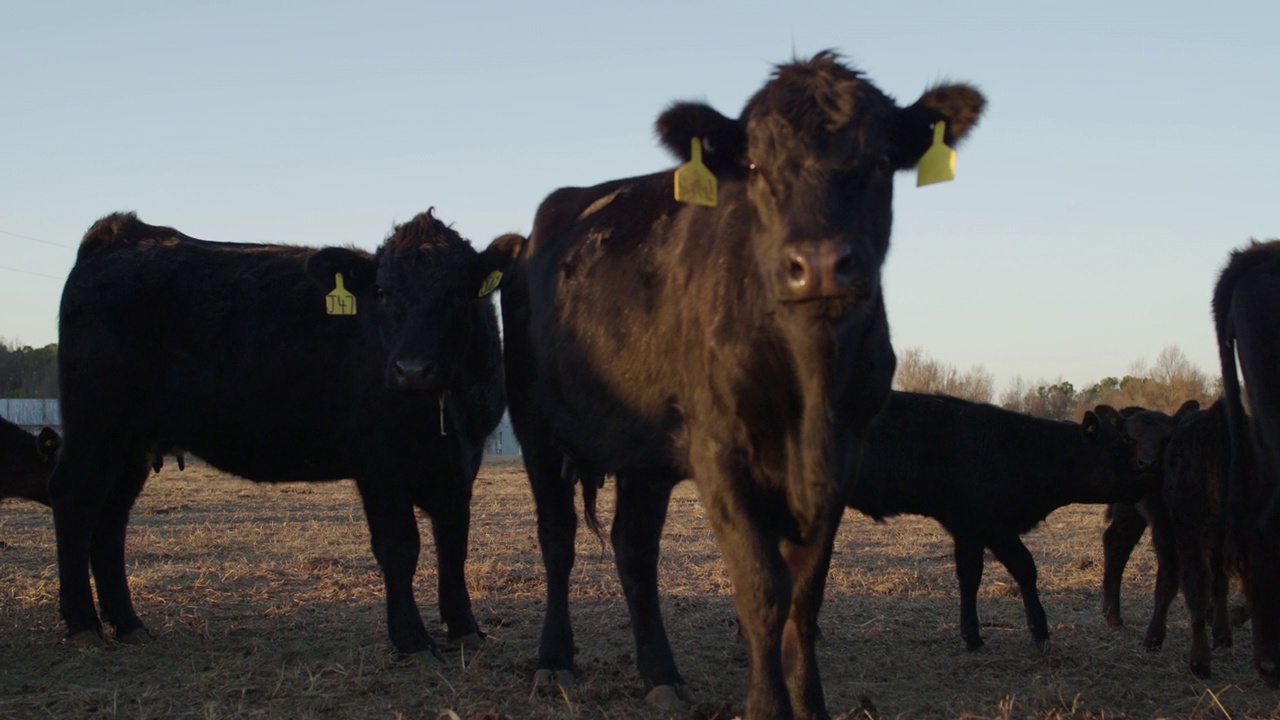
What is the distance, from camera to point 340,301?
725 cm

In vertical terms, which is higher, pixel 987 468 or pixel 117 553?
pixel 987 468

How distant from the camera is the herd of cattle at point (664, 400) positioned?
438 cm

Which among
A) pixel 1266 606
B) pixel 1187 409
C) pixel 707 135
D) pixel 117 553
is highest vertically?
pixel 707 135

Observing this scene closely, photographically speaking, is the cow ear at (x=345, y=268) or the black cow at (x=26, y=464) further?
the black cow at (x=26, y=464)

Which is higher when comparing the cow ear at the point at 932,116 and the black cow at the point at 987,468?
the cow ear at the point at 932,116

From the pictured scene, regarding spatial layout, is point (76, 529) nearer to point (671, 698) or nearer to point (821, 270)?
point (671, 698)

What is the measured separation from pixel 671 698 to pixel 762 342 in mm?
1899

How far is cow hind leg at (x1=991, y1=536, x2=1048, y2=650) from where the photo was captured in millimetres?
7680

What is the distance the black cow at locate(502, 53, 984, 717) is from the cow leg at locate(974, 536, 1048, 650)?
127 inches

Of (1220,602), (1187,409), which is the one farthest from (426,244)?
(1187,409)

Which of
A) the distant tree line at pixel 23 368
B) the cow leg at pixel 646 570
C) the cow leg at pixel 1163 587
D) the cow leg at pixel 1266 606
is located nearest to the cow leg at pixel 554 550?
the cow leg at pixel 646 570

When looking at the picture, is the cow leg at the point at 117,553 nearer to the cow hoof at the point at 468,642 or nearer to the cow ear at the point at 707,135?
the cow hoof at the point at 468,642

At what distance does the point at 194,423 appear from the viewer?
756 centimetres

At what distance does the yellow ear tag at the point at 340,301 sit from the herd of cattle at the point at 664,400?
0.09ft
